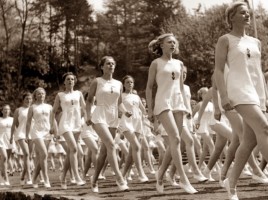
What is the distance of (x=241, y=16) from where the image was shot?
277 inches

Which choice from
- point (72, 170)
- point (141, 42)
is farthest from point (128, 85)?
point (141, 42)

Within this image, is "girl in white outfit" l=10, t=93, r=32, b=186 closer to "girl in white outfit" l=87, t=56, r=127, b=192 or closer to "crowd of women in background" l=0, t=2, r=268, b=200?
"crowd of women in background" l=0, t=2, r=268, b=200

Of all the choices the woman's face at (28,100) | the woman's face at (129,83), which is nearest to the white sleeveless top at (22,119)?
the woman's face at (28,100)

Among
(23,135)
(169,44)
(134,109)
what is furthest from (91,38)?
(169,44)

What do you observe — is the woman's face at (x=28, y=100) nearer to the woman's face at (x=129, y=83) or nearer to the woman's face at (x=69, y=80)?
the woman's face at (x=69, y=80)

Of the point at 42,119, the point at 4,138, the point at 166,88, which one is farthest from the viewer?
the point at 4,138

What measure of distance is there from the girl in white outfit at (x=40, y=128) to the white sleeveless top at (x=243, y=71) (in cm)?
654

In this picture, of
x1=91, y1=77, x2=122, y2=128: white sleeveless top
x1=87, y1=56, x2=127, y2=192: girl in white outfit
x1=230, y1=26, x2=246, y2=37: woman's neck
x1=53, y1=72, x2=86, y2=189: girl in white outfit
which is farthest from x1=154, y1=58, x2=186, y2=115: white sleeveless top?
x1=53, y1=72, x2=86, y2=189: girl in white outfit

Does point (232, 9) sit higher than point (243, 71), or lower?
higher

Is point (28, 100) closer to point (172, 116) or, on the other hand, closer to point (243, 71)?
point (172, 116)

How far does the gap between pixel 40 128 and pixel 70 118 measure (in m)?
0.98

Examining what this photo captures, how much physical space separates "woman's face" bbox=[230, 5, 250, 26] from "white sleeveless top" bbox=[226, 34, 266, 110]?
179 mm

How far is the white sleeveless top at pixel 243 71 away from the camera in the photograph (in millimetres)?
6758

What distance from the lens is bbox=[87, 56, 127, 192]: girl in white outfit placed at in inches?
397
